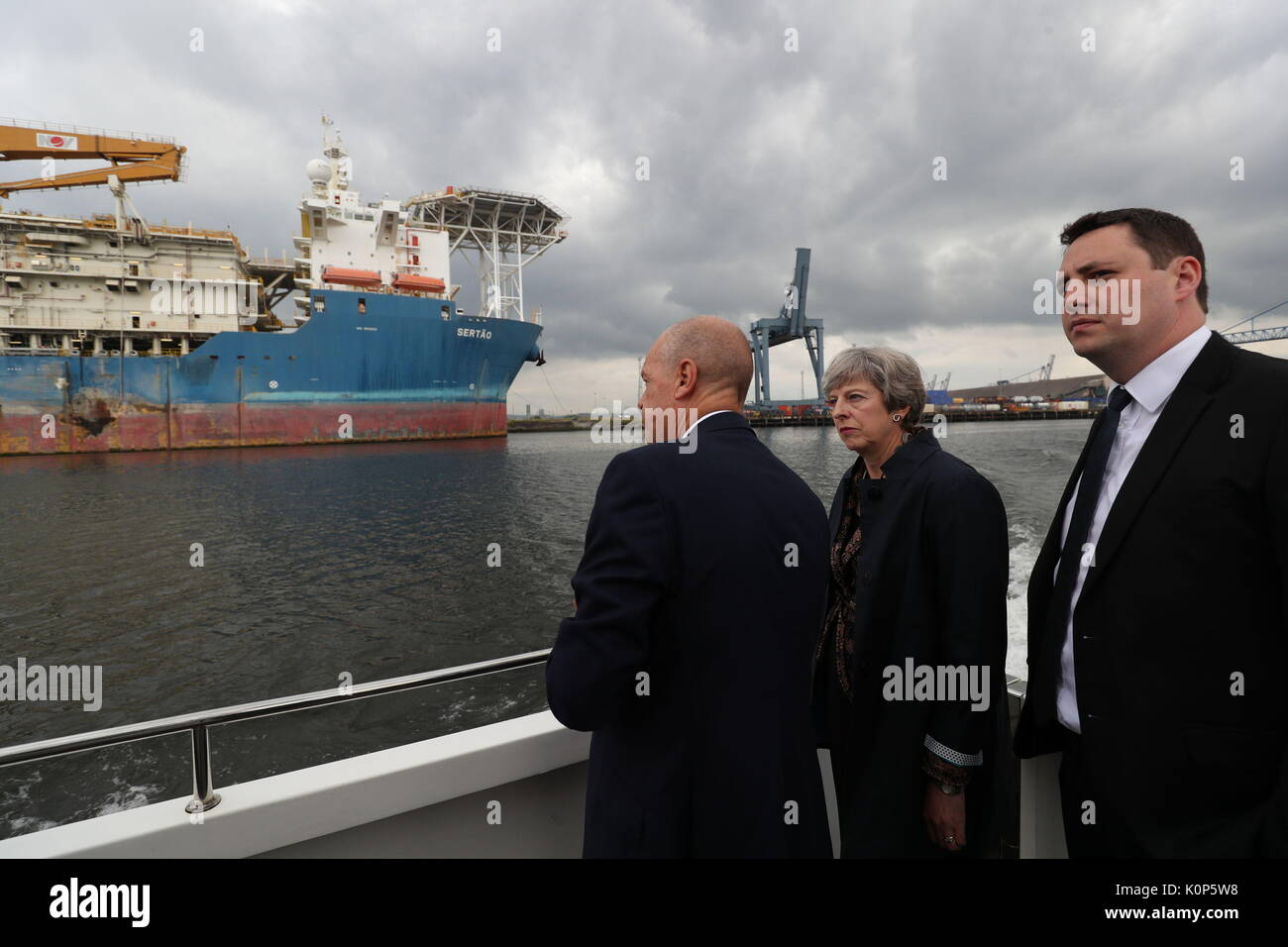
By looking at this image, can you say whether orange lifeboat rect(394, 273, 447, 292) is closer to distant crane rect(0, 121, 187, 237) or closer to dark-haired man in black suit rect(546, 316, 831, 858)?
distant crane rect(0, 121, 187, 237)

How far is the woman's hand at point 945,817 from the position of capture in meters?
1.43

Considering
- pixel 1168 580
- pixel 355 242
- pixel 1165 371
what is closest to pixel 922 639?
pixel 1168 580

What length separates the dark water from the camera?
4238 mm

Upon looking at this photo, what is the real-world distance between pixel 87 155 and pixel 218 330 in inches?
322

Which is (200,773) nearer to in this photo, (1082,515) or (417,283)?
(1082,515)

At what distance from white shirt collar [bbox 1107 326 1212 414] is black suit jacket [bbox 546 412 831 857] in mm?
706

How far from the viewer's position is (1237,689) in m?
0.95

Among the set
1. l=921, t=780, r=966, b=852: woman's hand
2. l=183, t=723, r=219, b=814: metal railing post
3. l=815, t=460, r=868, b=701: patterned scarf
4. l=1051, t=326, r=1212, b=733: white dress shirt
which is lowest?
l=921, t=780, r=966, b=852: woman's hand

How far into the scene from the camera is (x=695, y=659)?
1018 millimetres

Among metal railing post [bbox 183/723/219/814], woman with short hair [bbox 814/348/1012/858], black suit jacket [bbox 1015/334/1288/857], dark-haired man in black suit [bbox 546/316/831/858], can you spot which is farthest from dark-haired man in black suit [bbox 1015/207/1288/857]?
metal railing post [bbox 183/723/219/814]
